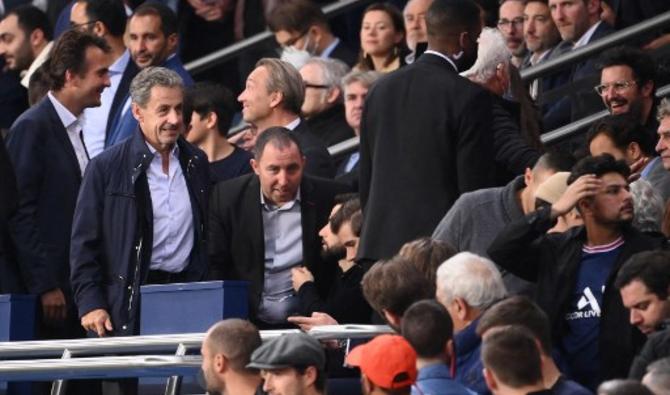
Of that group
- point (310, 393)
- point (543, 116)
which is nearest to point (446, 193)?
point (310, 393)

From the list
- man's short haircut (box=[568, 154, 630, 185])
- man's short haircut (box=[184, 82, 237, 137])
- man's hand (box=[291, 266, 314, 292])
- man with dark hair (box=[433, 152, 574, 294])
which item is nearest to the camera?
man's short haircut (box=[568, 154, 630, 185])

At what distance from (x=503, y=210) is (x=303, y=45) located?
16.2 feet

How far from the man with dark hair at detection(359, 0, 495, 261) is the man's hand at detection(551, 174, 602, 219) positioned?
0.87 meters

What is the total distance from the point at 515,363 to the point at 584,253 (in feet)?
5.59

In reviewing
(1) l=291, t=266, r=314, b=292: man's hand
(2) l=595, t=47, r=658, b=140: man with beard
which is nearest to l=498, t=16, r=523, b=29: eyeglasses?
(2) l=595, t=47, r=658, b=140: man with beard

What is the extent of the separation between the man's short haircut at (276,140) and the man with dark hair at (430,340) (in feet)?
8.20

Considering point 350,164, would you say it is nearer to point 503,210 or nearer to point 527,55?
point 527,55

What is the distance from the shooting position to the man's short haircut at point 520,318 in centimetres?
798

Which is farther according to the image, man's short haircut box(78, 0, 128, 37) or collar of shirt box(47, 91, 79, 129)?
man's short haircut box(78, 0, 128, 37)

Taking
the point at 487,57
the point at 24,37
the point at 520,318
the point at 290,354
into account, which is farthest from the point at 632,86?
the point at 24,37

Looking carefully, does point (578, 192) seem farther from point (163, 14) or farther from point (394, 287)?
point (163, 14)

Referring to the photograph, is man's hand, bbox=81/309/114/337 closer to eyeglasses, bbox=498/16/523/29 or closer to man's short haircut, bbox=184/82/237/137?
man's short haircut, bbox=184/82/237/137

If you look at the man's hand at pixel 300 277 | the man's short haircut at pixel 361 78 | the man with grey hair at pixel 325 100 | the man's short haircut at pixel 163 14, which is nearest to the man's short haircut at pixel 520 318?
the man's hand at pixel 300 277

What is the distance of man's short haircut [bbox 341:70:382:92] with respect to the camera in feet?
40.8
